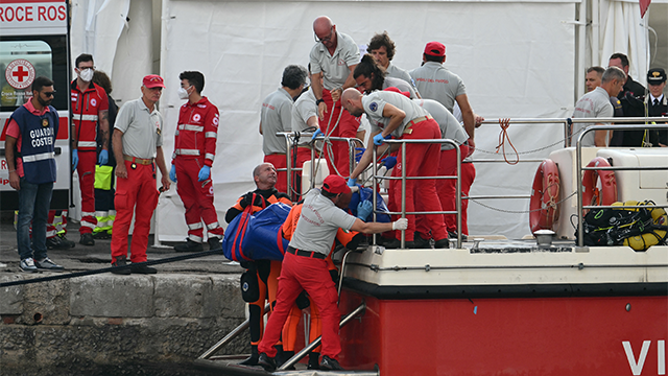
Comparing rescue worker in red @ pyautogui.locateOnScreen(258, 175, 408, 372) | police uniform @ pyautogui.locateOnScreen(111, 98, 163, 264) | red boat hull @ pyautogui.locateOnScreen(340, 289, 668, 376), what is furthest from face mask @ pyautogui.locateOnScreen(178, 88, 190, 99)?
red boat hull @ pyautogui.locateOnScreen(340, 289, 668, 376)

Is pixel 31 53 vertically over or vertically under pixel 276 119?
over

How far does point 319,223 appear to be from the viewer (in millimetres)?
5465

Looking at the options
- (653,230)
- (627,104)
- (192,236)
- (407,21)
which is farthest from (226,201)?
(653,230)

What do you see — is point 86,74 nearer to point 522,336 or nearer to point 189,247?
point 189,247

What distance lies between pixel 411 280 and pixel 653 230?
65.7 inches

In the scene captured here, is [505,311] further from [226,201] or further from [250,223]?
[226,201]

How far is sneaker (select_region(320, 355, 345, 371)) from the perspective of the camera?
18.0ft

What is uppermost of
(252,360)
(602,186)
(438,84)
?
(438,84)

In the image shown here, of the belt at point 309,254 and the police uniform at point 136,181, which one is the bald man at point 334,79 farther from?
the police uniform at point 136,181

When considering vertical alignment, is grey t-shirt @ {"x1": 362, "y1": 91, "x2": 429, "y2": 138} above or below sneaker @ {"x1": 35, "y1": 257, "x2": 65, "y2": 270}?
above

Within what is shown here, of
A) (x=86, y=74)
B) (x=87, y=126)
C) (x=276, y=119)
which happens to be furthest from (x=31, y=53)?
(x=276, y=119)

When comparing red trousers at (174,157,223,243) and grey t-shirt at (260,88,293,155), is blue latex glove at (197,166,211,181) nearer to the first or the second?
red trousers at (174,157,223,243)

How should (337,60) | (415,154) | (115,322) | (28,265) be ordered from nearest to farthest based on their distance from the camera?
1. (415,154)
2. (337,60)
3. (115,322)
4. (28,265)

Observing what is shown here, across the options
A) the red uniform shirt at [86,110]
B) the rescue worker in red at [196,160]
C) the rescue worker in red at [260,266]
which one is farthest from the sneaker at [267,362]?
the red uniform shirt at [86,110]
